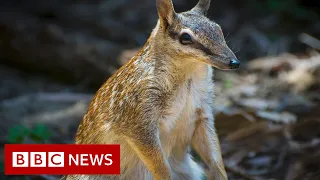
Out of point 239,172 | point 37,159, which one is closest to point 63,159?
point 37,159

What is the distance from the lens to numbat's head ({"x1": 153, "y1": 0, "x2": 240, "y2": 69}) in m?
5.46

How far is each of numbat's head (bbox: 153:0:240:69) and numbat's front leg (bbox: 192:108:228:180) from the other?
0.74 m

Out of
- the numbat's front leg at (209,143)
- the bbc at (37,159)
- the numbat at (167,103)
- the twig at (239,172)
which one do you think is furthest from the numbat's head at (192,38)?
the twig at (239,172)

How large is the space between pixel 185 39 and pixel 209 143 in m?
1.15

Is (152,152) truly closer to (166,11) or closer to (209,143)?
(209,143)

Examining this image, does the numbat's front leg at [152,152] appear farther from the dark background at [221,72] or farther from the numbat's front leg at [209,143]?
the dark background at [221,72]

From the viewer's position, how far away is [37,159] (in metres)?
6.99

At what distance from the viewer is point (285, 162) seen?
7.73 m

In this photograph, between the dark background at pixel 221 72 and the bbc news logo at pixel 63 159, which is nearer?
the bbc news logo at pixel 63 159

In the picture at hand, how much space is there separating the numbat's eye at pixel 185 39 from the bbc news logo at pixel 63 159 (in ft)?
4.00

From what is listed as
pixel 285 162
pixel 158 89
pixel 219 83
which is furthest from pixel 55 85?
pixel 158 89

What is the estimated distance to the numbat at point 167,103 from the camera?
18.6 feet

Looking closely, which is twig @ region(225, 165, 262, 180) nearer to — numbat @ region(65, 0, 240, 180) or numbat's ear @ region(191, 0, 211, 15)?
numbat @ region(65, 0, 240, 180)

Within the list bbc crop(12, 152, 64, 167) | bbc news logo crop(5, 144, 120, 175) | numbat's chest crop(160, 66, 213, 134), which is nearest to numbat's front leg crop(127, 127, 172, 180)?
numbat's chest crop(160, 66, 213, 134)
